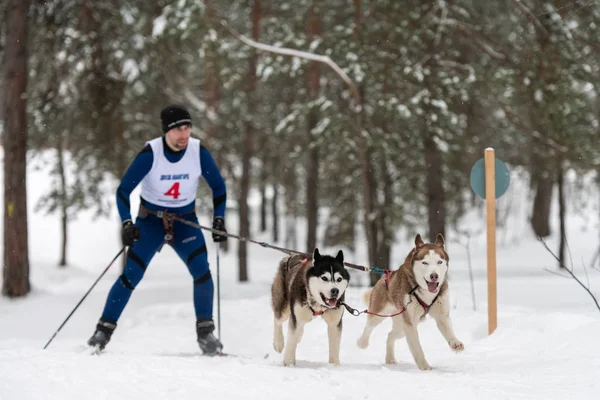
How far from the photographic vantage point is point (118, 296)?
5.65 meters

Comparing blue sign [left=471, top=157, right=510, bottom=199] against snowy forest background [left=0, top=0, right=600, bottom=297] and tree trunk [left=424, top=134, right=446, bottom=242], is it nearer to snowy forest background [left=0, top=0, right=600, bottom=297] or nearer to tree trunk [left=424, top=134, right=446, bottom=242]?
snowy forest background [left=0, top=0, right=600, bottom=297]

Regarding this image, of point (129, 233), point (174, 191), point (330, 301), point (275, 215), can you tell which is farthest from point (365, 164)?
point (275, 215)

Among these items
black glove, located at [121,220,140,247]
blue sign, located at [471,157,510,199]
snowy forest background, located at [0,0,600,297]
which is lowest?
black glove, located at [121,220,140,247]

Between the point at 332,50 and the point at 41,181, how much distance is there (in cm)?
3887

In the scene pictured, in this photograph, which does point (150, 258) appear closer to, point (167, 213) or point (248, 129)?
point (167, 213)

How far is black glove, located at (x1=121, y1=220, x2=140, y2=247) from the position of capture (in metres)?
5.29

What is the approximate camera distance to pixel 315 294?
462cm

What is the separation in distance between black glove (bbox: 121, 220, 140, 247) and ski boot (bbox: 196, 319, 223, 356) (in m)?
1.02

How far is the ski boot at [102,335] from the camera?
5.43m

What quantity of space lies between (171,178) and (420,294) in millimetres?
2370

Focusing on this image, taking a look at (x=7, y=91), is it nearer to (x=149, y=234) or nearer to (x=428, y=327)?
(x=149, y=234)

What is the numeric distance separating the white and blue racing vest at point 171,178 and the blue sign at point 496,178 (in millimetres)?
2780

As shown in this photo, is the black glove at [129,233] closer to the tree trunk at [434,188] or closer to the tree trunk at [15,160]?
the tree trunk at [15,160]

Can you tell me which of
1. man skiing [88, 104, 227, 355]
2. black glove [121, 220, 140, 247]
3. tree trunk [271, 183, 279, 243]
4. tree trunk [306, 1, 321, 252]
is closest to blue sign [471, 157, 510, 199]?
man skiing [88, 104, 227, 355]
